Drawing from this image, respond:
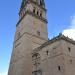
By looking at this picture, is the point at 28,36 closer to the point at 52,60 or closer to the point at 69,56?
the point at 52,60

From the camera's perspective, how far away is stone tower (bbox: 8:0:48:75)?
28516mm

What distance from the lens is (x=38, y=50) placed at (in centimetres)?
2755

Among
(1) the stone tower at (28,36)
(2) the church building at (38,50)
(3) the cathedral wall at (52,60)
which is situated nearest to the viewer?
(3) the cathedral wall at (52,60)

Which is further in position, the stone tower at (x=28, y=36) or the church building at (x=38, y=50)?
the stone tower at (x=28, y=36)

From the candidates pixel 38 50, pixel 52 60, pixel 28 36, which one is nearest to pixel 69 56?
pixel 52 60

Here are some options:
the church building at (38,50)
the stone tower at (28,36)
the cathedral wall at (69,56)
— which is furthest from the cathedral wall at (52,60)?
the stone tower at (28,36)

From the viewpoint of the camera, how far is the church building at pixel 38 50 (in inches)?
903

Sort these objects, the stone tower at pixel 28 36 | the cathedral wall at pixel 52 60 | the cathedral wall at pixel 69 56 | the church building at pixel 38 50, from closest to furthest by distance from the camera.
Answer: the cathedral wall at pixel 69 56, the cathedral wall at pixel 52 60, the church building at pixel 38 50, the stone tower at pixel 28 36

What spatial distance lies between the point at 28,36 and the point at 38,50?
558 cm

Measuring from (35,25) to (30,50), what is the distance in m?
7.80

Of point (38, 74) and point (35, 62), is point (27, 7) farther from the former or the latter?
point (38, 74)

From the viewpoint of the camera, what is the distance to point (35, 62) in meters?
27.2

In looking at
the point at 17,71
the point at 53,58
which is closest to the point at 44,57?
the point at 53,58

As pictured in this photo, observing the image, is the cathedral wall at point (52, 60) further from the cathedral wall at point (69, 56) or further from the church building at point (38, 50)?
the cathedral wall at point (69, 56)
